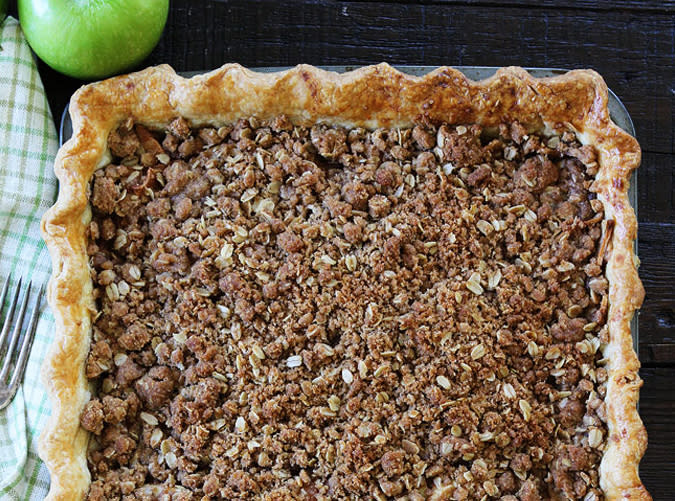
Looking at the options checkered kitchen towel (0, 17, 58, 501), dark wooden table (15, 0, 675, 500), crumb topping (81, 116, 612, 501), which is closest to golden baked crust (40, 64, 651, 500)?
crumb topping (81, 116, 612, 501)

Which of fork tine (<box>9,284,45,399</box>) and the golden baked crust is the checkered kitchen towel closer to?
fork tine (<box>9,284,45,399</box>)

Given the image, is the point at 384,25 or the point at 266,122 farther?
the point at 384,25

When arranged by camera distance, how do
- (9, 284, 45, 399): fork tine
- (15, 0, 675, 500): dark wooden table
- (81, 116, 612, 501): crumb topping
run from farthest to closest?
(15, 0, 675, 500): dark wooden table, (9, 284, 45, 399): fork tine, (81, 116, 612, 501): crumb topping

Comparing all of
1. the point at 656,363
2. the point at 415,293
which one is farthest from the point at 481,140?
the point at 656,363

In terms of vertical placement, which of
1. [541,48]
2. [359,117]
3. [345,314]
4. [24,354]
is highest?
[541,48]

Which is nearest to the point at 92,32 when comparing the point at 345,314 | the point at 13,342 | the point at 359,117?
the point at 359,117

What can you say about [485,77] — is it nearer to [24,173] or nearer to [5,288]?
[24,173]

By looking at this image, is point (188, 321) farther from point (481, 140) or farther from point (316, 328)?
point (481, 140)
